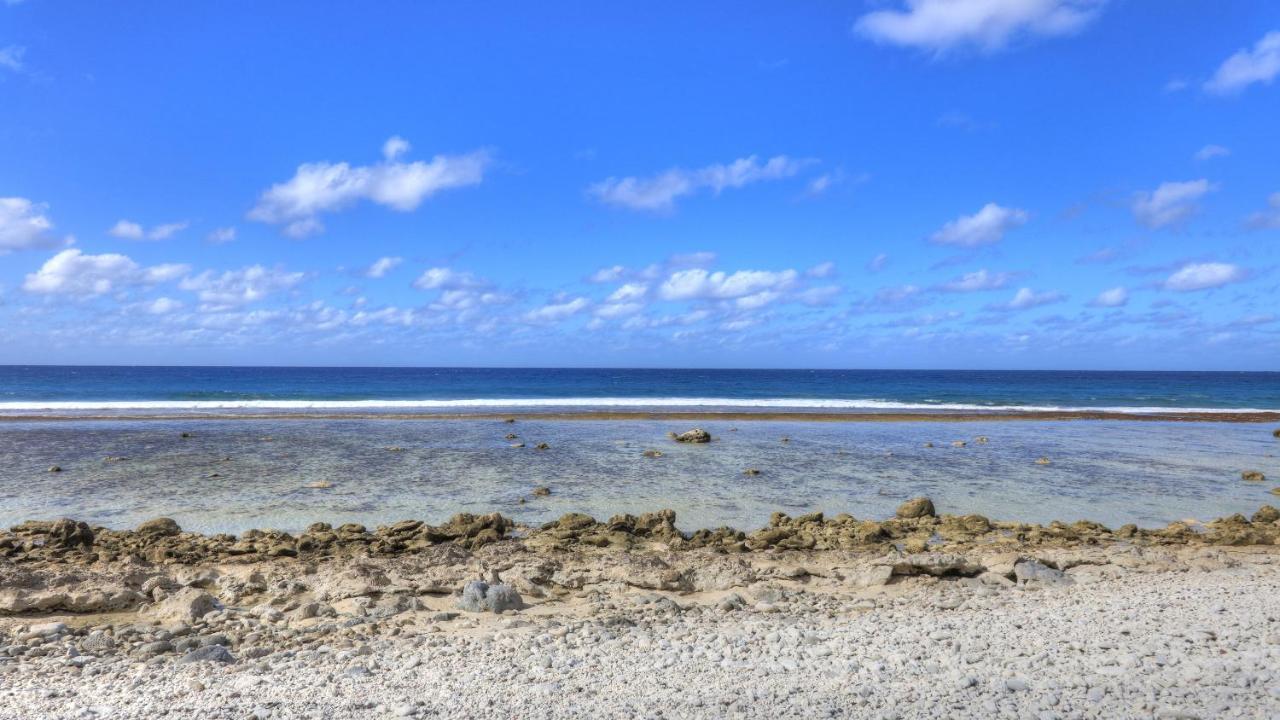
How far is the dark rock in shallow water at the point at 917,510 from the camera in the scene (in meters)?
11.5

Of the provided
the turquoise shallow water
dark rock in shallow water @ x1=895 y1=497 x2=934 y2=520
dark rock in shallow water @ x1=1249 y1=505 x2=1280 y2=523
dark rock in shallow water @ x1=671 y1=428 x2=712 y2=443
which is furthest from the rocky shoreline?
dark rock in shallow water @ x1=671 y1=428 x2=712 y2=443

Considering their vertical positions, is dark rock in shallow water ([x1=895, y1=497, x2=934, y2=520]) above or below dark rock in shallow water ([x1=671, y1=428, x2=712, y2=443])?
below

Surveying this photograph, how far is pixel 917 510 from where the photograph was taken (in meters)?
11.5

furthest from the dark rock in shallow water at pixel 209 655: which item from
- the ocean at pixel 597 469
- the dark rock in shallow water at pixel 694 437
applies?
the dark rock in shallow water at pixel 694 437

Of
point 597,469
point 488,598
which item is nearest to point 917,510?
point 597,469

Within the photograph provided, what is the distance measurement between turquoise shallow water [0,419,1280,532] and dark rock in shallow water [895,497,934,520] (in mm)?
637

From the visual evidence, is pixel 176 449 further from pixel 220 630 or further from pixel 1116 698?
pixel 1116 698

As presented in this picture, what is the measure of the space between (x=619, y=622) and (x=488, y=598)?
1187mm

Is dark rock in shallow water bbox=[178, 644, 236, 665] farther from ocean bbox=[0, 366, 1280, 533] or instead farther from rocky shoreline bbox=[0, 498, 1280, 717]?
ocean bbox=[0, 366, 1280, 533]

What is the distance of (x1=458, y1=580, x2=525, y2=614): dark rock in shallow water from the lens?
6.54 meters

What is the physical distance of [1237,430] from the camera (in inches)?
1128

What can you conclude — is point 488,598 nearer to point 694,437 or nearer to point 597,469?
point 597,469

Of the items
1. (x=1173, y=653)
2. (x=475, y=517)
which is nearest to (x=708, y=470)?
(x=475, y=517)

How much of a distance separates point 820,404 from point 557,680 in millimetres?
40947
